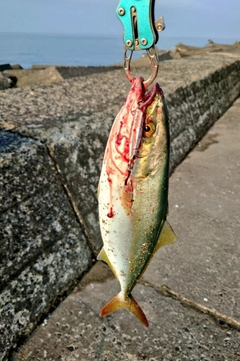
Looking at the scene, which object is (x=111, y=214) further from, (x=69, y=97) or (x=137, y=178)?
(x=69, y=97)

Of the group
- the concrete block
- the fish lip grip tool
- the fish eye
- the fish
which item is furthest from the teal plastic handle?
the concrete block

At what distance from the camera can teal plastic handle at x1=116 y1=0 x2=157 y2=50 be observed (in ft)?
4.64

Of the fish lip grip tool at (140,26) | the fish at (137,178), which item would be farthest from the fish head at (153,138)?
the fish lip grip tool at (140,26)

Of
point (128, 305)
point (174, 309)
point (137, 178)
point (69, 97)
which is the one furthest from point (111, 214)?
point (69, 97)

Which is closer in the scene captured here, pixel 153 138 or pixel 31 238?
pixel 153 138

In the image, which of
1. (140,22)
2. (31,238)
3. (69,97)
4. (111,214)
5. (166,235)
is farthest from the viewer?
(69,97)

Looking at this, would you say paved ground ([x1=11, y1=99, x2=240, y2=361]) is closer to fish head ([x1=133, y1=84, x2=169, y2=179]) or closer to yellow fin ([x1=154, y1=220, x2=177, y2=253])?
yellow fin ([x1=154, y1=220, x2=177, y2=253])

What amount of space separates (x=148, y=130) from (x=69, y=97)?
2.46 meters

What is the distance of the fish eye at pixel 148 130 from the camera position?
161 centimetres

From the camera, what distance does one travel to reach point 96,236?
9.52ft

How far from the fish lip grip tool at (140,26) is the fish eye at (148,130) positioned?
22cm

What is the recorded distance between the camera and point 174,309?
2455 mm

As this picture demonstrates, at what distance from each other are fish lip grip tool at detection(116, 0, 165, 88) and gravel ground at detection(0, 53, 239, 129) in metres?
1.51

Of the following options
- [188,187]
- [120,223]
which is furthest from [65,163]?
[188,187]
